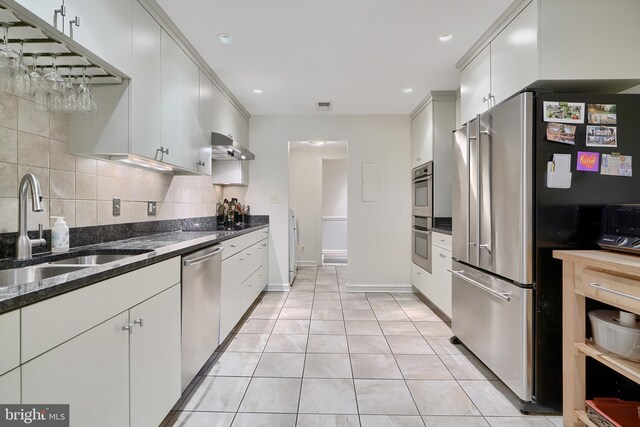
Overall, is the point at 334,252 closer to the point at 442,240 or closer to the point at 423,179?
the point at 423,179

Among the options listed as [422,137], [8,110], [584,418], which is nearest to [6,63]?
[8,110]

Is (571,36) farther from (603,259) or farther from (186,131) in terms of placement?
(186,131)

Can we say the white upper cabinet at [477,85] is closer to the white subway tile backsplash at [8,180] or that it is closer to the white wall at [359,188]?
the white wall at [359,188]

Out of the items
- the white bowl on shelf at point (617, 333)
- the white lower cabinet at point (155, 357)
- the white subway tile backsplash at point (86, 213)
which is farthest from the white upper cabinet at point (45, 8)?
the white bowl on shelf at point (617, 333)

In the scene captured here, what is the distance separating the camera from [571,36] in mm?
1713

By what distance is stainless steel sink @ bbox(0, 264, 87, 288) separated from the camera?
124 cm

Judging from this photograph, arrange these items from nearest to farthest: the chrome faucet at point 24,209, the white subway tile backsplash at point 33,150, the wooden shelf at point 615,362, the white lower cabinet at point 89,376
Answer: the white lower cabinet at point 89,376 < the wooden shelf at point 615,362 < the chrome faucet at point 24,209 < the white subway tile backsplash at point 33,150

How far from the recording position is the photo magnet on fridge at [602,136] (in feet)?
5.38

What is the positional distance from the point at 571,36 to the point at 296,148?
4.75 m

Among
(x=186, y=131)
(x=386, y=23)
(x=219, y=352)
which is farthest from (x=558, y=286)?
(x=186, y=131)

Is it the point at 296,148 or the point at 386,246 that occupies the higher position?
the point at 296,148

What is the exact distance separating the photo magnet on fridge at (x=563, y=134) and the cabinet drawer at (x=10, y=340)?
2325 mm

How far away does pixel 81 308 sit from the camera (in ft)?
3.24

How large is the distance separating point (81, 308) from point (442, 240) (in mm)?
2849
